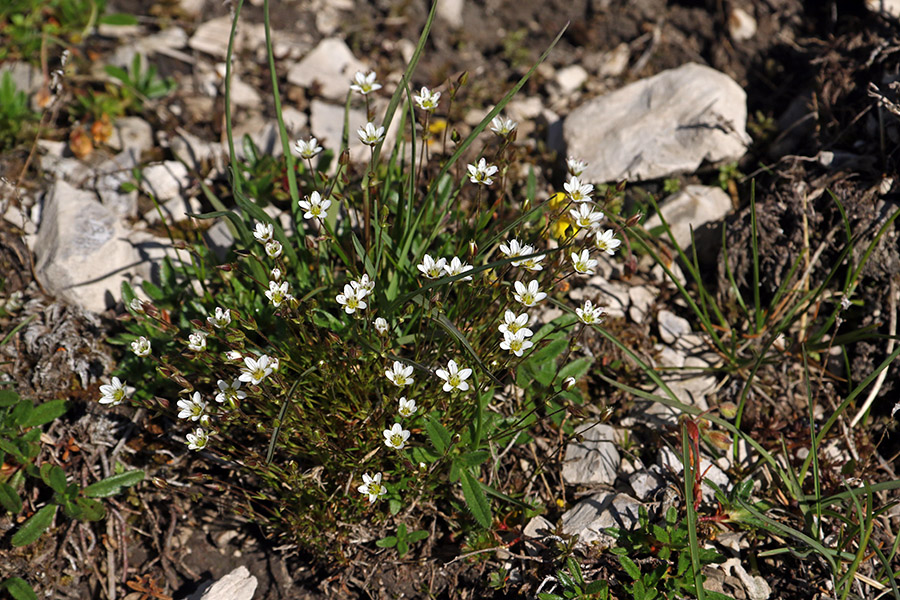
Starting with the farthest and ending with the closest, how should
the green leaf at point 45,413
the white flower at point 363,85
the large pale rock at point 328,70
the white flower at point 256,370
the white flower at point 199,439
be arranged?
the large pale rock at point 328,70
the green leaf at point 45,413
the white flower at point 363,85
the white flower at point 199,439
the white flower at point 256,370

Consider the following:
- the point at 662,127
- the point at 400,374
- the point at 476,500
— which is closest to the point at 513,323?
the point at 400,374

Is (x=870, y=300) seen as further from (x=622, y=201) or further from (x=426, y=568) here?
(x=426, y=568)

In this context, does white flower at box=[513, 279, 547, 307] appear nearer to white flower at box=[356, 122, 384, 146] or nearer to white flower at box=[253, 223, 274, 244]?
white flower at box=[356, 122, 384, 146]

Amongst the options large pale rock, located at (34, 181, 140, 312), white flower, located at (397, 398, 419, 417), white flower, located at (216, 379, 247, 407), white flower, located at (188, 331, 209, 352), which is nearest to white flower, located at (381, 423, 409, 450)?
white flower, located at (397, 398, 419, 417)

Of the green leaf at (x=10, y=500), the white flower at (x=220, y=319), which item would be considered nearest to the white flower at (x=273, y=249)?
the white flower at (x=220, y=319)

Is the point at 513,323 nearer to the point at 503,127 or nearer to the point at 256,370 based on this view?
the point at 503,127

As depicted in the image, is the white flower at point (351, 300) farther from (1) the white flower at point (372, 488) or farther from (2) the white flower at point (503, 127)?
(2) the white flower at point (503, 127)

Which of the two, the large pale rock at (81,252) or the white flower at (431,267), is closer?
the white flower at (431,267)
